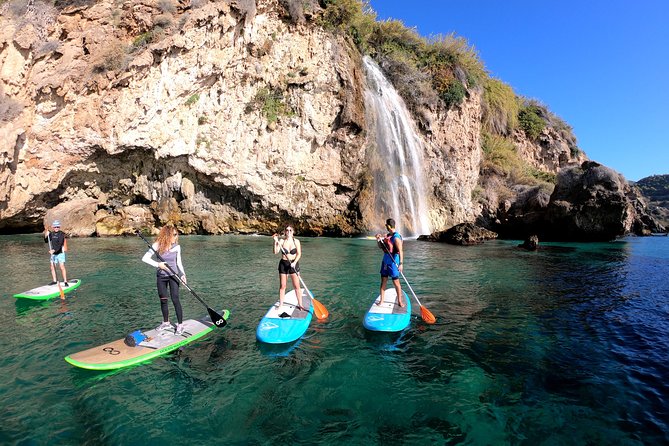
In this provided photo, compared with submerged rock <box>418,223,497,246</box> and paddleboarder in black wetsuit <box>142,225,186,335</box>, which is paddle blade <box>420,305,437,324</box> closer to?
paddleboarder in black wetsuit <box>142,225,186,335</box>

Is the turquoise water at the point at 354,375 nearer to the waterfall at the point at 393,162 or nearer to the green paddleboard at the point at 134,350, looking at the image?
the green paddleboard at the point at 134,350

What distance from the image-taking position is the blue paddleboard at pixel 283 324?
20.1 ft

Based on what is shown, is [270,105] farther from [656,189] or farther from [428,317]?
[656,189]

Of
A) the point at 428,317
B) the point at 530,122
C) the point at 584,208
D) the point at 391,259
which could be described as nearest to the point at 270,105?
the point at 391,259

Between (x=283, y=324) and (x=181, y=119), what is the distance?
65.9 feet

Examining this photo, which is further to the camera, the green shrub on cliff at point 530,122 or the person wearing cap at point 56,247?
the green shrub on cliff at point 530,122

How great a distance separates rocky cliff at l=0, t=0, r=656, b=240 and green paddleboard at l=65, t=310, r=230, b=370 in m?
18.2

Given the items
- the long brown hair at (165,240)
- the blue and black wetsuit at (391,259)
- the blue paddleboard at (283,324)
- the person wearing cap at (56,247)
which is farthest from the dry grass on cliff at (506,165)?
the long brown hair at (165,240)

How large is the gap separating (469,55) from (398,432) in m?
37.5

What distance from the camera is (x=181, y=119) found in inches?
902

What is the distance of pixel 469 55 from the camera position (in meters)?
34.9

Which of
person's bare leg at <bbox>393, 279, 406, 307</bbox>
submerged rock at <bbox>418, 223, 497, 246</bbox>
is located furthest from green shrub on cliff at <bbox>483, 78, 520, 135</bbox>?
person's bare leg at <bbox>393, 279, 406, 307</bbox>

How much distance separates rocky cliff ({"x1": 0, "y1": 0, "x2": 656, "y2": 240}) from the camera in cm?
2123

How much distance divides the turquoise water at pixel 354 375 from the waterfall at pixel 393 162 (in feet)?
53.4
